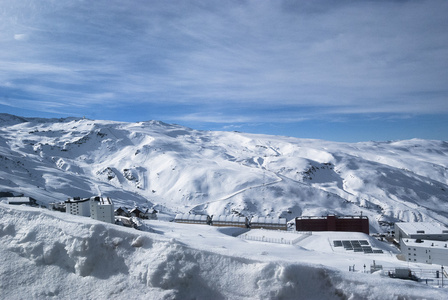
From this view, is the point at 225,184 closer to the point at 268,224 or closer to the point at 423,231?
the point at 268,224

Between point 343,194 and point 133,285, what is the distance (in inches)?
5822

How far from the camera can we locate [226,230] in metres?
61.3

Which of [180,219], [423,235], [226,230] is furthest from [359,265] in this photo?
[180,219]

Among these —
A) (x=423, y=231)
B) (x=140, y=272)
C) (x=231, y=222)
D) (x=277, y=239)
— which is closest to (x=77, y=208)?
(x=277, y=239)

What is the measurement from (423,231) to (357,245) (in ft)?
64.7

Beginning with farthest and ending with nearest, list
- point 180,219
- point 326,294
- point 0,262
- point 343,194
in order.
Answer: point 343,194 → point 180,219 → point 0,262 → point 326,294

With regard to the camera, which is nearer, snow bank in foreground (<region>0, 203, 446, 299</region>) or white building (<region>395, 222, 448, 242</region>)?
snow bank in foreground (<region>0, 203, 446, 299</region>)

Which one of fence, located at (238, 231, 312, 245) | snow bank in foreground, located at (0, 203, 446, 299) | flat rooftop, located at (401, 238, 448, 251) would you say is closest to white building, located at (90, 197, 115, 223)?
fence, located at (238, 231, 312, 245)

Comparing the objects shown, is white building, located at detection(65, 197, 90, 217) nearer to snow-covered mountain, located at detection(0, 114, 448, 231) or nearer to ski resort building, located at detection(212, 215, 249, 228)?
ski resort building, located at detection(212, 215, 249, 228)

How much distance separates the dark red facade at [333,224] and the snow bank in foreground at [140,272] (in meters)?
64.1

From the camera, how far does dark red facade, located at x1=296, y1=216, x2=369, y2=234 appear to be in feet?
226

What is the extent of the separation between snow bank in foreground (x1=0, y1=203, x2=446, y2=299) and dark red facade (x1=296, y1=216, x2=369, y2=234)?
64.1 meters

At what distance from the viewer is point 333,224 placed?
6831 cm

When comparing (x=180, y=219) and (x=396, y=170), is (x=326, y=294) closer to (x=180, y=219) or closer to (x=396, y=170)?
(x=180, y=219)
